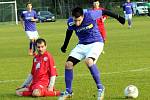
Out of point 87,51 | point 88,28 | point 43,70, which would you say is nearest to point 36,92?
point 43,70

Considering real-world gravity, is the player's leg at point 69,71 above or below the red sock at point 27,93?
above

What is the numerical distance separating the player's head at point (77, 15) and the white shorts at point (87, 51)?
54cm

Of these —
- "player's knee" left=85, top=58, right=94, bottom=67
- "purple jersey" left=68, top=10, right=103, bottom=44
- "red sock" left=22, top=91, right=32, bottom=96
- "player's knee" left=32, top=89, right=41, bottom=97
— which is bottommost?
"red sock" left=22, top=91, right=32, bottom=96

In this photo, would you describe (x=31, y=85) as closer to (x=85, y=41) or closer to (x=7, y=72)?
(x=85, y=41)

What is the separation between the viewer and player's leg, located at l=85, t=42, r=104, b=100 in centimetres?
966

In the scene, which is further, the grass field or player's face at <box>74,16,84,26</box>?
the grass field

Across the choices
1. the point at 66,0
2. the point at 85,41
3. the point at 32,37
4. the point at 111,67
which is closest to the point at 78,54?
the point at 85,41

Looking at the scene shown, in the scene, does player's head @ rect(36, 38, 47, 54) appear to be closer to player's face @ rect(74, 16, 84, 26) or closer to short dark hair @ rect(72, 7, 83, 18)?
player's face @ rect(74, 16, 84, 26)

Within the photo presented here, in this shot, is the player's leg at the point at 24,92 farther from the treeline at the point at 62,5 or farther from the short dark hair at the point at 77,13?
the treeline at the point at 62,5

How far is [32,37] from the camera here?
72.6 feet

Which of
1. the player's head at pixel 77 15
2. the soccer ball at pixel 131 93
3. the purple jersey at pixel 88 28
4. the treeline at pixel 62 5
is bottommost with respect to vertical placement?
the treeline at pixel 62 5

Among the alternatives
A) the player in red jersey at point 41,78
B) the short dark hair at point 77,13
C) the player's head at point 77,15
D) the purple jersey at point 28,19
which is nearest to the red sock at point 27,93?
the player in red jersey at point 41,78

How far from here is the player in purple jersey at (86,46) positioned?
9703 mm

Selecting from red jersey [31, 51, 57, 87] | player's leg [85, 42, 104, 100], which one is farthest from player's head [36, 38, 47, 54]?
player's leg [85, 42, 104, 100]
